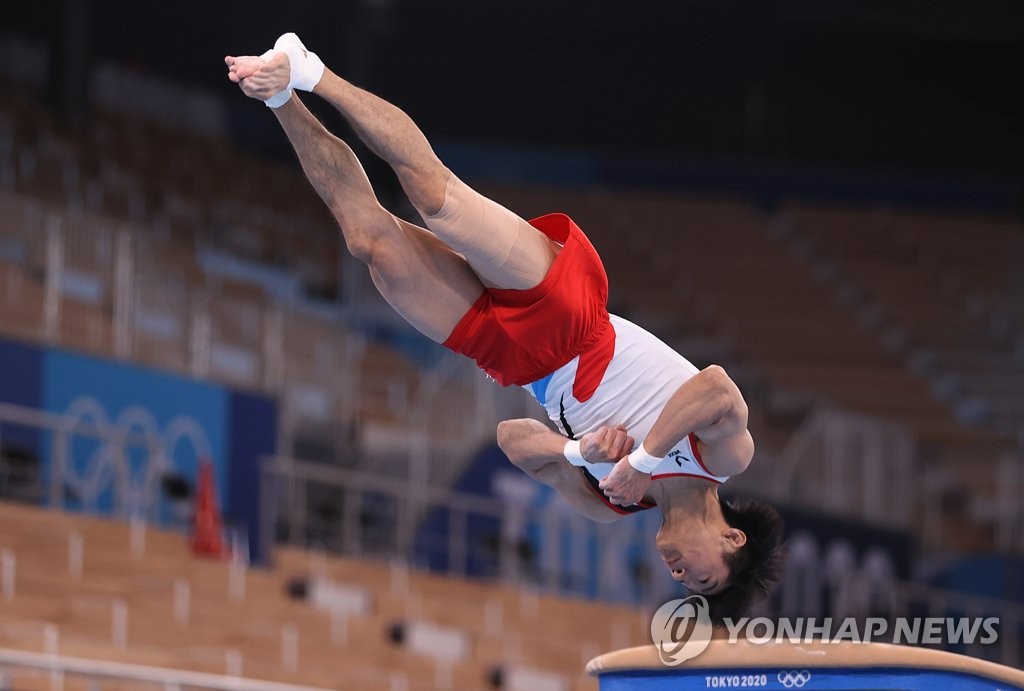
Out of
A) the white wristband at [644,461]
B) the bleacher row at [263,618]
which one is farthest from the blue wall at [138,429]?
the white wristband at [644,461]

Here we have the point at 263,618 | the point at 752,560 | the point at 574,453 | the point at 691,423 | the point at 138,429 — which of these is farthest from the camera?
the point at 138,429

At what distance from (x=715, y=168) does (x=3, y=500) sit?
1479 cm

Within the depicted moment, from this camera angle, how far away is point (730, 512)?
258 inches

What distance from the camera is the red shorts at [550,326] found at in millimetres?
6348

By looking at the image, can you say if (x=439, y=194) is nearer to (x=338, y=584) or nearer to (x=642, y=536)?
(x=338, y=584)

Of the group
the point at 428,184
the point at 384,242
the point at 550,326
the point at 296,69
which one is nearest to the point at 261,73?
the point at 296,69

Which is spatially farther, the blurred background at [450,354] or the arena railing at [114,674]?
the blurred background at [450,354]

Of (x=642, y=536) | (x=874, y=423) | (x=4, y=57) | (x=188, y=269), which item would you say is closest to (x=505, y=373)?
(x=642, y=536)

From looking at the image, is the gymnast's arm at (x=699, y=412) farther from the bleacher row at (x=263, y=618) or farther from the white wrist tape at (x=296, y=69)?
the bleacher row at (x=263, y=618)

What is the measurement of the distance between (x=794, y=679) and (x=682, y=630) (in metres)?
0.64

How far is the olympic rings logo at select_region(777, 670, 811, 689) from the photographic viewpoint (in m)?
5.85

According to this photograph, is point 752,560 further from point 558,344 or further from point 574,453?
point 558,344

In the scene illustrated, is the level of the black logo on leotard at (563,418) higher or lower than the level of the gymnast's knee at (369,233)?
lower

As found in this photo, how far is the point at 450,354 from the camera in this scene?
675 inches
